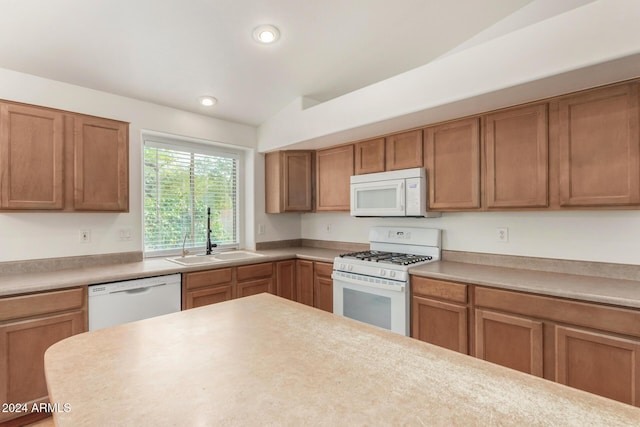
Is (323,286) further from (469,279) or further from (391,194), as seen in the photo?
(469,279)

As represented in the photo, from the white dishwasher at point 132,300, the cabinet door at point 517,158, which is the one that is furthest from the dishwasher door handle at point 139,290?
the cabinet door at point 517,158

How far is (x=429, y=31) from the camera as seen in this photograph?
2473 millimetres

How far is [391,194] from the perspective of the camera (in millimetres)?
2928

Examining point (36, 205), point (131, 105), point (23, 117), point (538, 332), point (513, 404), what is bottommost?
point (538, 332)

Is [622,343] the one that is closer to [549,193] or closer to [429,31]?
[549,193]

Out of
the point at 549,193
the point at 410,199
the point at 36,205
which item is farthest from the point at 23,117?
the point at 549,193

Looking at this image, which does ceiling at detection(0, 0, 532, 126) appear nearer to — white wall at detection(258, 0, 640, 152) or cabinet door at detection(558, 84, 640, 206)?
white wall at detection(258, 0, 640, 152)

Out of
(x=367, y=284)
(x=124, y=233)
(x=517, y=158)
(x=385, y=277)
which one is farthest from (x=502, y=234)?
(x=124, y=233)

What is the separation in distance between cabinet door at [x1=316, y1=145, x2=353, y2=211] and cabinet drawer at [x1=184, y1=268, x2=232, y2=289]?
1.31m

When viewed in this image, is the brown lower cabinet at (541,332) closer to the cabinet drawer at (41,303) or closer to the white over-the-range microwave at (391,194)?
the white over-the-range microwave at (391,194)

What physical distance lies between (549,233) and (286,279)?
2.41 metres

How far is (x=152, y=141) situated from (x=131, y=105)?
39cm

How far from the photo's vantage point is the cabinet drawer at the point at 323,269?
3.15 metres

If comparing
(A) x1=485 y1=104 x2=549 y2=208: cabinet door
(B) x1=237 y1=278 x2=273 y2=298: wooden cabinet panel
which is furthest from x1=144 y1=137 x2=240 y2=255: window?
(A) x1=485 y1=104 x2=549 y2=208: cabinet door
